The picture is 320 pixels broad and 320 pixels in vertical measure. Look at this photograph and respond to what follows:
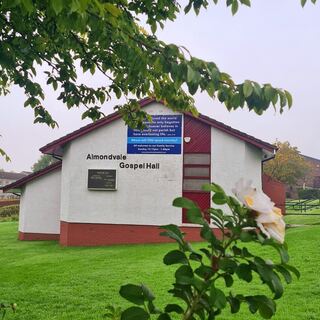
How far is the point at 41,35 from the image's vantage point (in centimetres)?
407

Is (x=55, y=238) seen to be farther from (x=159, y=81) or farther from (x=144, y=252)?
(x=159, y=81)

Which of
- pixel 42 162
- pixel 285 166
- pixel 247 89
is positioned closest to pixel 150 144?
pixel 247 89

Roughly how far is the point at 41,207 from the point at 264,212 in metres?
18.0

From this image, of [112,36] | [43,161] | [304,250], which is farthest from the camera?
[43,161]

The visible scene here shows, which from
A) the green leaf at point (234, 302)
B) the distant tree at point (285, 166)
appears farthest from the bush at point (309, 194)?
the green leaf at point (234, 302)

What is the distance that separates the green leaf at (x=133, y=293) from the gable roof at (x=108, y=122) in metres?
12.9

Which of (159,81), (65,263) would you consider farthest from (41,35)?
(65,263)

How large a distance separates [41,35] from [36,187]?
1504cm

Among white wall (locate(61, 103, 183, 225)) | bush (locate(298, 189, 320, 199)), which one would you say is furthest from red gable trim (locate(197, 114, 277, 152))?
bush (locate(298, 189, 320, 199))

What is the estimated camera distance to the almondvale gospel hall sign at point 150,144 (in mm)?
15688

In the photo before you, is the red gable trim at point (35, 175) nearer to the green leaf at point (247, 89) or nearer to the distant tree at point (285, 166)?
the green leaf at point (247, 89)

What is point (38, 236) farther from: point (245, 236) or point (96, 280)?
point (245, 236)

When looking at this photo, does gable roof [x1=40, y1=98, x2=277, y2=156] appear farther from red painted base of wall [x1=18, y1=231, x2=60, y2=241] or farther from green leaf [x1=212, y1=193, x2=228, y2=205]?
green leaf [x1=212, y1=193, x2=228, y2=205]

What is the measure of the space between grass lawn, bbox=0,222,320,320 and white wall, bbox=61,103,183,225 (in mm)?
1753
